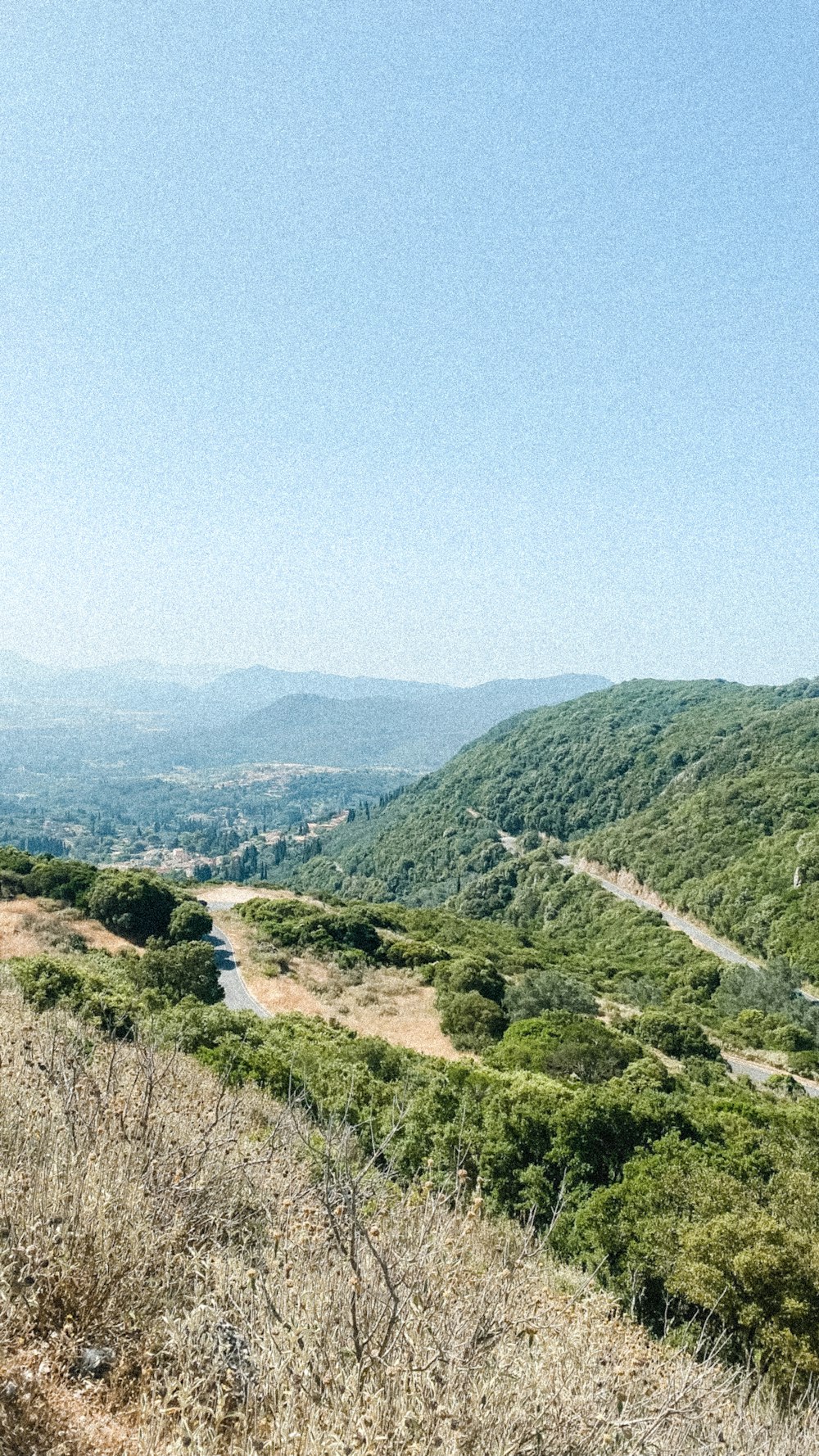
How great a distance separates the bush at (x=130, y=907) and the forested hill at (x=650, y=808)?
1455 inches

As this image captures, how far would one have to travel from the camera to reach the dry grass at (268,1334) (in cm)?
297

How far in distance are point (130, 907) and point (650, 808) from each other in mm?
68236

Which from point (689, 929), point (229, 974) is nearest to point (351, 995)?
point (229, 974)

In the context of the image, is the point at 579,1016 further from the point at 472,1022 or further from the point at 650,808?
the point at 650,808

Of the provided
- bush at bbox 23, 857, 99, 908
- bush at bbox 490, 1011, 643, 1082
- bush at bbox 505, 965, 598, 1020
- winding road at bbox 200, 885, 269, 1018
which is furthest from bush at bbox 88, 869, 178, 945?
bush at bbox 490, 1011, 643, 1082

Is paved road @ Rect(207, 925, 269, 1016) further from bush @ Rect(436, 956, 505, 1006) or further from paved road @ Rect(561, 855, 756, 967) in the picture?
paved road @ Rect(561, 855, 756, 967)

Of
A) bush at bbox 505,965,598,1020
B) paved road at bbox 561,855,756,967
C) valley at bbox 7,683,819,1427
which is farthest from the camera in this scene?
paved road at bbox 561,855,756,967

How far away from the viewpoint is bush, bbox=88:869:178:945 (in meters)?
29.3

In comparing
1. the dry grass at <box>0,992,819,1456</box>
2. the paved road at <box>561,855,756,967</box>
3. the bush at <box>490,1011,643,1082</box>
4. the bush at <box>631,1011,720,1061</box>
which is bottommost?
the paved road at <box>561,855,756,967</box>

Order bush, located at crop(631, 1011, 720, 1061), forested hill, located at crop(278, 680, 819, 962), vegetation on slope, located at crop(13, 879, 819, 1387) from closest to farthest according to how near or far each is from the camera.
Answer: vegetation on slope, located at crop(13, 879, 819, 1387)
bush, located at crop(631, 1011, 720, 1061)
forested hill, located at crop(278, 680, 819, 962)

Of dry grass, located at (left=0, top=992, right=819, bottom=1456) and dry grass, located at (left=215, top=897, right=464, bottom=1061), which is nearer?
dry grass, located at (left=0, top=992, right=819, bottom=1456)

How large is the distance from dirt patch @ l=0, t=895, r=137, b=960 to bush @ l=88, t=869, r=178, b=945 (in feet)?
1.56

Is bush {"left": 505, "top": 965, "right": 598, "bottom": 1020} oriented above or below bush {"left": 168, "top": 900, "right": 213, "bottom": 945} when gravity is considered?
below

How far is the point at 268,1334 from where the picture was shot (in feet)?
10.7
